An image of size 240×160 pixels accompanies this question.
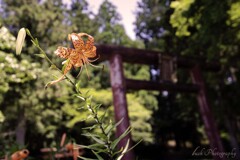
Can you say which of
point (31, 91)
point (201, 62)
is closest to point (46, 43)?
point (31, 91)

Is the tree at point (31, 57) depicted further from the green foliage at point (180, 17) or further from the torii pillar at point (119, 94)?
the green foliage at point (180, 17)

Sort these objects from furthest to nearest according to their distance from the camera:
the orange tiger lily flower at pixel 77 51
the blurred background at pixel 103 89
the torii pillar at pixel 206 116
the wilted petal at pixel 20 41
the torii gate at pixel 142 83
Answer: the blurred background at pixel 103 89
the torii pillar at pixel 206 116
the torii gate at pixel 142 83
the orange tiger lily flower at pixel 77 51
the wilted petal at pixel 20 41

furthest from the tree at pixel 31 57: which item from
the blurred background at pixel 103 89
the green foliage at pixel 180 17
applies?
the green foliage at pixel 180 17

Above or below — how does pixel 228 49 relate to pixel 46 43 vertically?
below

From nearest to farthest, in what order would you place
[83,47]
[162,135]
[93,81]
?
[83,47] < [93,81] < [162,135]

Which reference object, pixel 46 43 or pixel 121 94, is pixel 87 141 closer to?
pixel 46 43

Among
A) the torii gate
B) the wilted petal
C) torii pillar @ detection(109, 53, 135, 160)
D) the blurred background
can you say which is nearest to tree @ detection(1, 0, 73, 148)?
the blurred background

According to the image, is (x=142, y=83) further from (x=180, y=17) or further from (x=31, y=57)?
(x=31, y=57)

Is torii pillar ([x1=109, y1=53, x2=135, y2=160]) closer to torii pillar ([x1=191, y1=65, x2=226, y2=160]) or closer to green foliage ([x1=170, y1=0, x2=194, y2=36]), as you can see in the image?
green foliage ([x1=170, y1=0, x2=194, y2=36])
